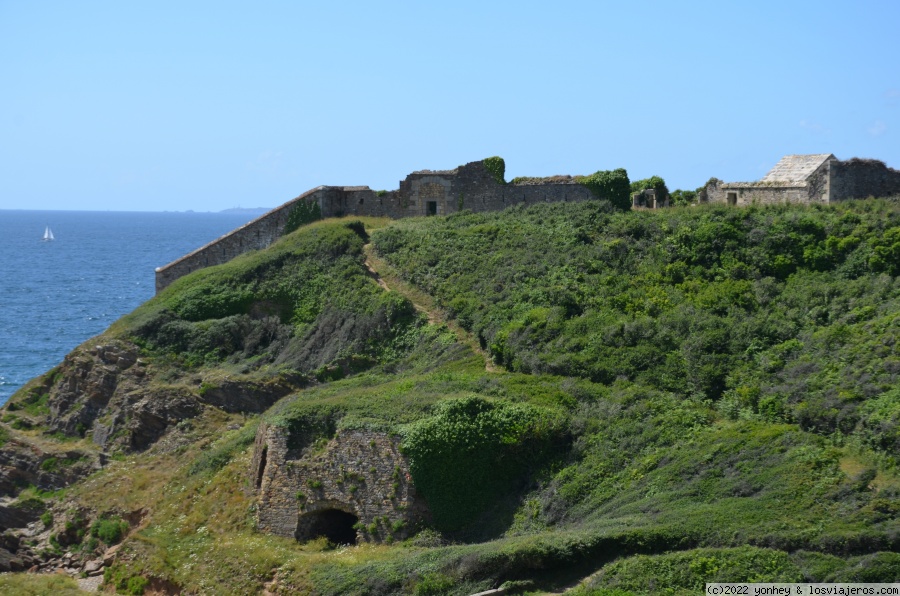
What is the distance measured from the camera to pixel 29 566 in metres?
31.8

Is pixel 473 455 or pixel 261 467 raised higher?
pixel 473 455

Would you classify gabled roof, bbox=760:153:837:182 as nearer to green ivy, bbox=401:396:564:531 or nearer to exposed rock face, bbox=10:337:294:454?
green ivy, bbox=401:396:564:531

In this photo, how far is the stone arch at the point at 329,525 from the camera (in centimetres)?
2811

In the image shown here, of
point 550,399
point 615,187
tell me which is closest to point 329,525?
point 550,399

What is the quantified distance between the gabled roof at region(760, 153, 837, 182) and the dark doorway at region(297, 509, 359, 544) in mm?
17659

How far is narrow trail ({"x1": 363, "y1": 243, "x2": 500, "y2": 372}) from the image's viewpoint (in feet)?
113

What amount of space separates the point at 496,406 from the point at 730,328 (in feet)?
21.3

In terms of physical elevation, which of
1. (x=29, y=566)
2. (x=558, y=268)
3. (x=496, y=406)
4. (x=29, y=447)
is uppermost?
(x=558, y=268)

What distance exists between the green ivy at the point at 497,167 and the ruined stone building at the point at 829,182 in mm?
11124

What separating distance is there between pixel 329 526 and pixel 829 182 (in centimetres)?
1814

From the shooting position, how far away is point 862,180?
35.5 metres

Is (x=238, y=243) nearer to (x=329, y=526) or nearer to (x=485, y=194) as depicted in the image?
(x=485, y=194)

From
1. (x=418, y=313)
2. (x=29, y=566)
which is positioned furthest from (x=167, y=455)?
(x=418, y=313)

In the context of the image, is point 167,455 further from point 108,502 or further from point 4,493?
point 4,493
